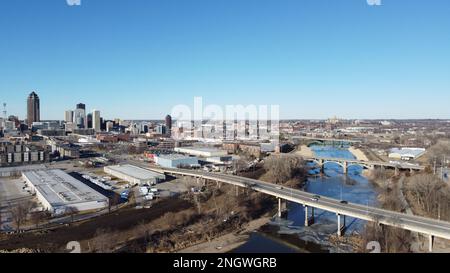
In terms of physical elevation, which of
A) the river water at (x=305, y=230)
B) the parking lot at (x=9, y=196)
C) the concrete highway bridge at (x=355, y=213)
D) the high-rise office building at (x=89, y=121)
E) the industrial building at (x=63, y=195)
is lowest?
the river water at (x=305, y=230)

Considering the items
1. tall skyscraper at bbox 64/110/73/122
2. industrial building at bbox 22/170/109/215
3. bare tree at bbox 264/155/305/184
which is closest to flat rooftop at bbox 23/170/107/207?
industrial building at bbox 22/170/109/215

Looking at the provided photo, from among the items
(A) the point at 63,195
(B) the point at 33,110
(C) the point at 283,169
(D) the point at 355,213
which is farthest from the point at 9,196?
(B) the point at 33,110

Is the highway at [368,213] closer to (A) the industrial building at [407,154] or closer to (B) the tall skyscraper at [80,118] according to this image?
(A) the industrial building at [407,154]

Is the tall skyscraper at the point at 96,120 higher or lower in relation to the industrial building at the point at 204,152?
higher

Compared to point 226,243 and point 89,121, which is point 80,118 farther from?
point 226,243

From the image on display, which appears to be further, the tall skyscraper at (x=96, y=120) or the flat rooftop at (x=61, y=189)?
the tall skyscraper at (x=96, y=120)

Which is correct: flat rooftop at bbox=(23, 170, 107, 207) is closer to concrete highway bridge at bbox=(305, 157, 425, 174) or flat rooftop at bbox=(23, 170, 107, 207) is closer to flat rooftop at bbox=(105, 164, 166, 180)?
flat rooftop at bbox=(105, 164, 166, 180)

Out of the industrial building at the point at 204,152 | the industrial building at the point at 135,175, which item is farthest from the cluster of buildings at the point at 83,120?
the industrial building at the point at 135,175
